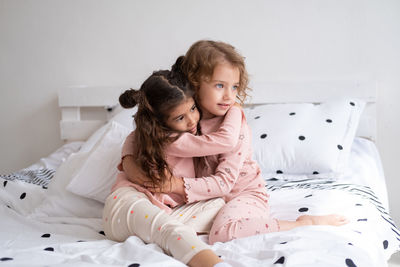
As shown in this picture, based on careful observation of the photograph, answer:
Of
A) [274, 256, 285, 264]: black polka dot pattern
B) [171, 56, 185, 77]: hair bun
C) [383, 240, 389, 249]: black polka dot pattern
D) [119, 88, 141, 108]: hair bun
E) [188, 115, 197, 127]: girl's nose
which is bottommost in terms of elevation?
[383, 240, 389, 249]: black polka dot pattern

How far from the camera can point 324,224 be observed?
1200mm

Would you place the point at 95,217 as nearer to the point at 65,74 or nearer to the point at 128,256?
the point at 128,256

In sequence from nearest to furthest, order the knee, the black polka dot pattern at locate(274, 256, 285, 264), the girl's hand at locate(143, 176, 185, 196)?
the black polka dot pattern at locate(274, 256, 285, 264), the knee, the girl's hand at locate(143, 176, 185, 196)

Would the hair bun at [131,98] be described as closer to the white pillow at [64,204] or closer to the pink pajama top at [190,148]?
the pink pajama top at [190,148]

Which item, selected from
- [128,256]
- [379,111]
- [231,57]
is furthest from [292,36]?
[128,256]

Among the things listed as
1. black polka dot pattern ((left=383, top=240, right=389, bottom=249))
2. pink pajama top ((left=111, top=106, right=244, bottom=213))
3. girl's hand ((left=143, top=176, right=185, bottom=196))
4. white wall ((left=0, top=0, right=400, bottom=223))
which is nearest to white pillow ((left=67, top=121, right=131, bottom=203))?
pink pajama top ((left=111, top=106, right=244, bottom=213))

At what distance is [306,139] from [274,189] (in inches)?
13.0

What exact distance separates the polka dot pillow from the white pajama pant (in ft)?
1.83

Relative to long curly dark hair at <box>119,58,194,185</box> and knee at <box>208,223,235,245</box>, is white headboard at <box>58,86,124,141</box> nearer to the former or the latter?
long curly dark hair at <box>119,58,194,185</box>

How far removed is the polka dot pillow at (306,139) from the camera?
1.75m

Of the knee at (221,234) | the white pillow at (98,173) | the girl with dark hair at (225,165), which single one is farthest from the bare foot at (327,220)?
Result: the white pillow at (98,173)

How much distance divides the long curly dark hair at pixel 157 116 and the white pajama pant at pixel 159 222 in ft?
0.29

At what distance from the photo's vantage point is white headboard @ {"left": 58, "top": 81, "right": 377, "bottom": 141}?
2133 mm

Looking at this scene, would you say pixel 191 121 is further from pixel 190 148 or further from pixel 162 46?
pixel 162 46
